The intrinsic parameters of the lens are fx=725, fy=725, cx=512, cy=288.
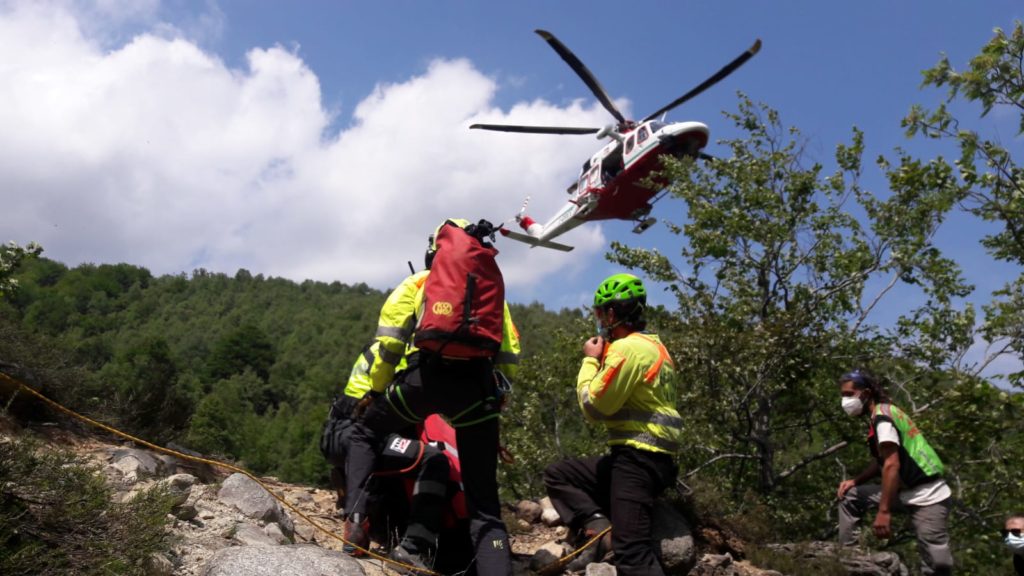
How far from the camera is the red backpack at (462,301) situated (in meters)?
4.25

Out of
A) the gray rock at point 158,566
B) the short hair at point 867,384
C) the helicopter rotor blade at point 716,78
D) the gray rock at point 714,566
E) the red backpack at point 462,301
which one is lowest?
the gray rock at point 714,566

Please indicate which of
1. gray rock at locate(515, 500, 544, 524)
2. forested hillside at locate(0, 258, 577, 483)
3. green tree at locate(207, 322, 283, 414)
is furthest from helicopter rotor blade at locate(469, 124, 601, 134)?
green tree at locate(207, 322, 283, 414)

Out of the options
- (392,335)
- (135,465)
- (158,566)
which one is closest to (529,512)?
(392,335)

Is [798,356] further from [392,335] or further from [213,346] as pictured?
[213,346]

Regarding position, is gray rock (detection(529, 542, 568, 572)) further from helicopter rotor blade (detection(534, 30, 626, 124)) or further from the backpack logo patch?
helicopter rotor blade (detection(534, 30, 626, 124))

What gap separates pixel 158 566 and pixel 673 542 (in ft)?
11.1

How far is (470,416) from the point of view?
4.56 m

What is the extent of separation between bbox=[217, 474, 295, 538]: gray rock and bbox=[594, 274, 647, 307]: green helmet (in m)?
2.86

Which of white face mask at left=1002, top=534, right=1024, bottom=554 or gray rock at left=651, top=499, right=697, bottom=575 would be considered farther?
gray rock at left=651, top=499, right=697, bottom=575

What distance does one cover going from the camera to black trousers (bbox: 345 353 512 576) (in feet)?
14.6

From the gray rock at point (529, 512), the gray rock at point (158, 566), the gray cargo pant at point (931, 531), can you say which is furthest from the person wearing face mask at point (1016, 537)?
the gray rock at point (158, 566)

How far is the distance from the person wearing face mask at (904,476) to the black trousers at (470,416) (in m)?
2.68

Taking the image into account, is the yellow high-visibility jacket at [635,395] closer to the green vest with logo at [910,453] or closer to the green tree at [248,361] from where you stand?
the green vest with logo at [910,453]

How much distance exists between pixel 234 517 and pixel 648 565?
2.86m
